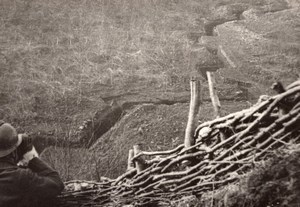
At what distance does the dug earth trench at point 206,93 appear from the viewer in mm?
4883

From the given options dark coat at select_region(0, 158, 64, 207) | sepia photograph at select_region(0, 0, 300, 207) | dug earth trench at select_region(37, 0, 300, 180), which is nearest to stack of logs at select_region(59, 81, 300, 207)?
sepia photograph at select_region(0, 0, 300, 207)

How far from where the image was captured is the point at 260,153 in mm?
1674

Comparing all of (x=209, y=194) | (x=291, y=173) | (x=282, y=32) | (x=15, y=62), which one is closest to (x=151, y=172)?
(x=209, y=194)

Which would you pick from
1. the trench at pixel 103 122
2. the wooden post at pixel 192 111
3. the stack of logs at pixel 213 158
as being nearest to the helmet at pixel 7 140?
the stack of logs at pixel 213 158

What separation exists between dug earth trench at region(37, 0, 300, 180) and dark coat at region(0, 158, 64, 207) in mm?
1334

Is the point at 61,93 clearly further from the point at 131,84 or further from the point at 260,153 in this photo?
the point at 260,153

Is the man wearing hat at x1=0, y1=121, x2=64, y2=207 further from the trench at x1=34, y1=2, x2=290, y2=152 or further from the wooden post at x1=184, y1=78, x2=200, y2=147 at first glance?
the trench at x1=34, y1=2, x2=290, y2=152

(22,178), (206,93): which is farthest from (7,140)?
(206,93)

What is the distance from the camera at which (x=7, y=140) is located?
2.63 metres

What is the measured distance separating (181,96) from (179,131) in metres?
0.90

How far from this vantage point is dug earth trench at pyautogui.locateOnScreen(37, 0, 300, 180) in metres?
4.88

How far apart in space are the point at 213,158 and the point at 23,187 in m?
1.35

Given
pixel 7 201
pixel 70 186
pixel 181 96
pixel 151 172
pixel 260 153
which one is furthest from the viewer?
pixel 181 96

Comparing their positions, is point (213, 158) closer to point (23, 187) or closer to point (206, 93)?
point (23, 187)
